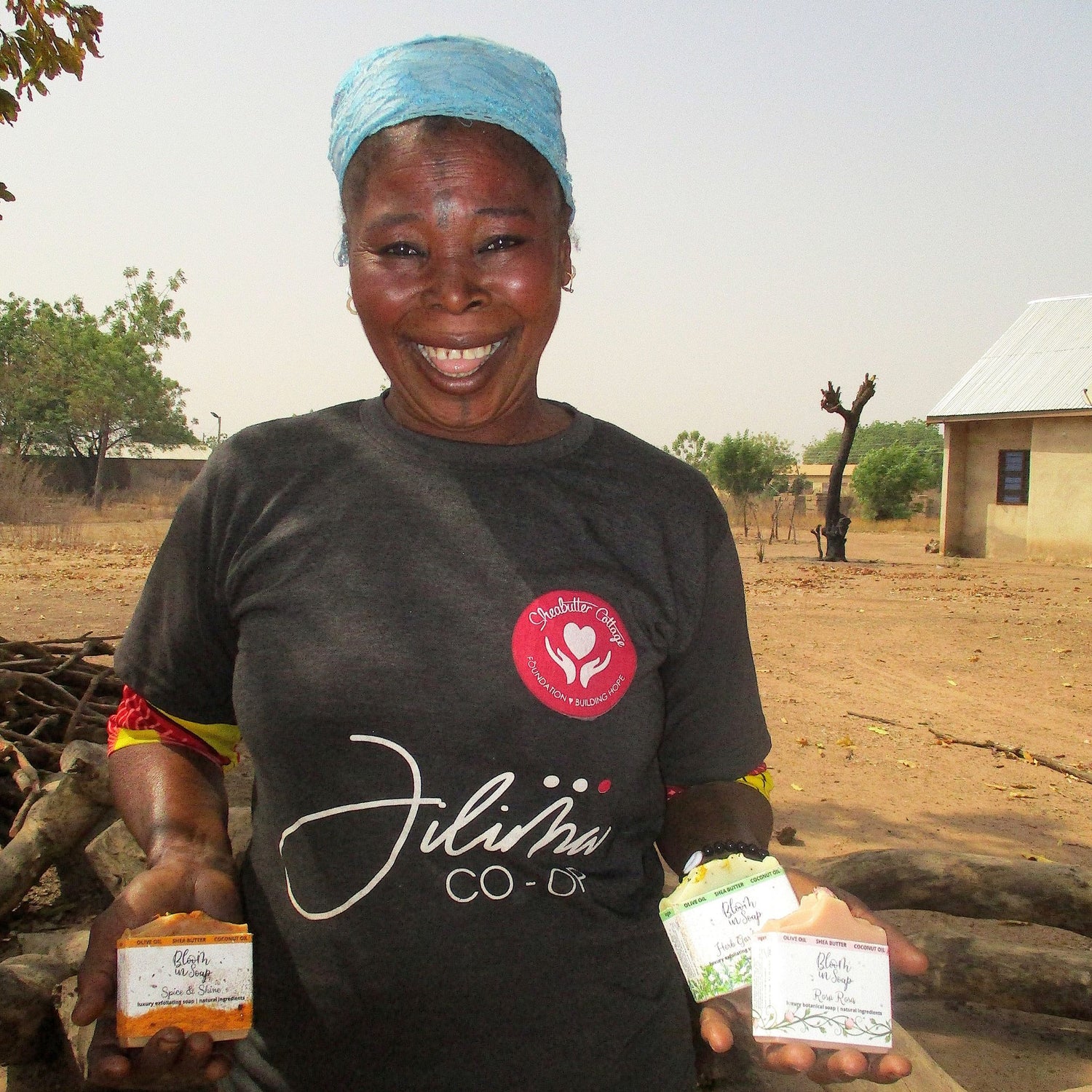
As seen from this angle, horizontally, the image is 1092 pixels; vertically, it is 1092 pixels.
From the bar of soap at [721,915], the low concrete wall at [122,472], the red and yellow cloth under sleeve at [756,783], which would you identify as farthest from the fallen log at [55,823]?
the low concrete wall at [122,472]

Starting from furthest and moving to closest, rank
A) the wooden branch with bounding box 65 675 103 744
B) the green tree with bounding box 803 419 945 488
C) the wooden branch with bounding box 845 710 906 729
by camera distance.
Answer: the green tree with bounding box 803 419 945 488 → the wooden branch with bounding box 845 710 906 729 → the wooden branch with bounding box 65 675 103 744

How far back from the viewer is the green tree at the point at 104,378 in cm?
3234

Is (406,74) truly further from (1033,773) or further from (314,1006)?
(1033,773)

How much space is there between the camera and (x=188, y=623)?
1363mm

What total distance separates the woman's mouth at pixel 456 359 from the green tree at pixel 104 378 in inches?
1271

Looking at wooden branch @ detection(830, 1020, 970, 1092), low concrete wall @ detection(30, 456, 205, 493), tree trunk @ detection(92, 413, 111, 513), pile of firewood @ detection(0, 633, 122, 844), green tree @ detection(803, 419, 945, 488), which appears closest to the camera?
wooden branch @ detection(830, 1020, 970, 1092)

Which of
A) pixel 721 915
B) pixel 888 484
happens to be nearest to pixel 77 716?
pixel 721 915

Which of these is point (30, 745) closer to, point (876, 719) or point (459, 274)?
point (459, 274)

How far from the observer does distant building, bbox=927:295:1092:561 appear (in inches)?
725

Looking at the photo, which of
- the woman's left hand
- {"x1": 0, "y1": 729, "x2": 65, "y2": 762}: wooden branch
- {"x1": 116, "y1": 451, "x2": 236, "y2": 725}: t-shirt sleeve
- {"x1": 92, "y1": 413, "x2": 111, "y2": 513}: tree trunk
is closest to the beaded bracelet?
the woman's left hand

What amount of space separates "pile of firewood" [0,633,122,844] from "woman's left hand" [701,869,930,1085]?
8.68ft

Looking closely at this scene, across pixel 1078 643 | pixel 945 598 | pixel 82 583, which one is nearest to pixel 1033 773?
pixel 1078 643

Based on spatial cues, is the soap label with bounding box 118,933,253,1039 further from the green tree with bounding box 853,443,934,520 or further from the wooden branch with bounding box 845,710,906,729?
the green tree with bounding box 853,443,934,520

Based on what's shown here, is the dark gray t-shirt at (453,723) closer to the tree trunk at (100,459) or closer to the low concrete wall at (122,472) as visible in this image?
the low concrete wall at (122,472)
